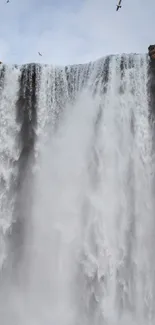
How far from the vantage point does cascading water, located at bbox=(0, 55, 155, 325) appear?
14.4 m

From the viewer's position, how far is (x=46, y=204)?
16.4 m

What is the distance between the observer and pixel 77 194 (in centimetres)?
1609

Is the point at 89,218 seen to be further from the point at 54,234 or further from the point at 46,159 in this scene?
the point at 46,159

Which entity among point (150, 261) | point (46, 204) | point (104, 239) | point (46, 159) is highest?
point (46, 159)

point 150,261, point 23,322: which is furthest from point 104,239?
point 23,322

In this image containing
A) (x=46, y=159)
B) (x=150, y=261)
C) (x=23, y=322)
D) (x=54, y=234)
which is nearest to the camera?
(x=23, y=322)

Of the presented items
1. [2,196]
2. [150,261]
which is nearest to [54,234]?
[2,196]

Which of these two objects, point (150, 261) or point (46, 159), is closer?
point (150, 261)

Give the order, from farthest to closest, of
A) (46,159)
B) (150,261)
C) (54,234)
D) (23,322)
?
(46,159) → (54,234) → (150,261) → (23,322)

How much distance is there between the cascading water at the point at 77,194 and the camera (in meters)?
14.4

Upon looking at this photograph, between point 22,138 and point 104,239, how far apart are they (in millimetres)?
6255

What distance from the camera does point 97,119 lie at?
55.2 feet

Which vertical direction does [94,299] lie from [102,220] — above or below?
below

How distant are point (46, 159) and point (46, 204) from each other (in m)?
2.12
